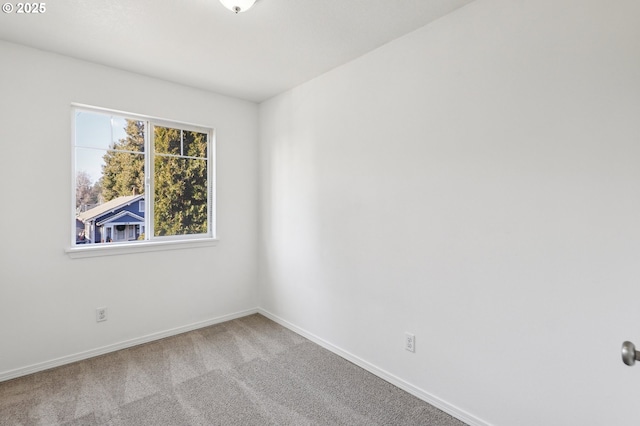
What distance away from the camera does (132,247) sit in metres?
2.94

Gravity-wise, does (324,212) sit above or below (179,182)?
below

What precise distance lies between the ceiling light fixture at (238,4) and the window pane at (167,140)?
176cm

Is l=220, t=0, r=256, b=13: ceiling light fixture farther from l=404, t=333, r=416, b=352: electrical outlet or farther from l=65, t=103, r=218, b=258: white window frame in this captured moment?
l=404, t=333, r=416, b=352: electrical outlet

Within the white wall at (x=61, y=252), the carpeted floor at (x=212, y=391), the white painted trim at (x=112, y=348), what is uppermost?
the white wall at (x=61, y=252)

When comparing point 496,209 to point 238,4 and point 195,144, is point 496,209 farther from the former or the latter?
point 195,144

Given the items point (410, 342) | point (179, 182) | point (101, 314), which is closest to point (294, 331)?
point (410, 342)

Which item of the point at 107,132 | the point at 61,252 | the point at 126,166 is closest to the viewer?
the point at 61,252

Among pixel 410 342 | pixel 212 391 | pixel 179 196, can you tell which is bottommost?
pixel 212 391

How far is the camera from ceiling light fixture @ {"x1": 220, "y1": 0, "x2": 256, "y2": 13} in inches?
70.2

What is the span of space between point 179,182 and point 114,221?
Result: 72 cm

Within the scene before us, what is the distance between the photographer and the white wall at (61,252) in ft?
7.82

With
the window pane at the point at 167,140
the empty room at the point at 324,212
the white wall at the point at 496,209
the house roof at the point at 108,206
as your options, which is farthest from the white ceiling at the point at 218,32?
the house roof at the point at 108,206

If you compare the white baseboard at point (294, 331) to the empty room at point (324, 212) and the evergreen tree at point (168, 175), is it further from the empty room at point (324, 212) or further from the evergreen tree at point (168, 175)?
the evergreen tree at point (168, 175)

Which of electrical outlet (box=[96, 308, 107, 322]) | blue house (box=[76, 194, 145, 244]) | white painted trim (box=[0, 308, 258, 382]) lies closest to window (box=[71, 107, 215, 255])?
blue house (box=[76, 194, 145, 244])
